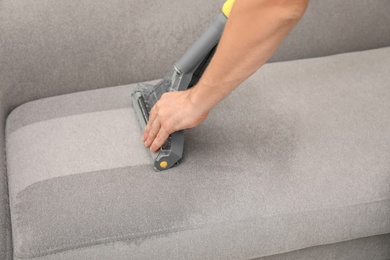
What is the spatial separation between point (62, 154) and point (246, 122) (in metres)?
0.54

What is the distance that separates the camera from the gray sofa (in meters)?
1.43

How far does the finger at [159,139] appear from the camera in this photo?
4.88ft

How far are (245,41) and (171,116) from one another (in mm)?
295

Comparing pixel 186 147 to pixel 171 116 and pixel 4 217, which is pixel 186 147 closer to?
pixel 171 116

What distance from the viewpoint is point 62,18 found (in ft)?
5.90

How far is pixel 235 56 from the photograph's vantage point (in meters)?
1.30

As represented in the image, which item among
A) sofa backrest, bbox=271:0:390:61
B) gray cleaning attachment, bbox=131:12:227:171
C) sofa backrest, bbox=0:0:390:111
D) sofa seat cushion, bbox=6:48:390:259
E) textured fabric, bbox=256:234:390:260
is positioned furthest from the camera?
sofa backrest, bbox=271:0:390:61

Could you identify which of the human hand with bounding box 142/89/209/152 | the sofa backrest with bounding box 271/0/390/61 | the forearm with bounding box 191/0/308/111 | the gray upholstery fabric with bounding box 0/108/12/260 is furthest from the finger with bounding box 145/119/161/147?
the sofa backrest with bounding box 271/0/390/61

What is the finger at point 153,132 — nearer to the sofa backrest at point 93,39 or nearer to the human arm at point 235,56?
the human arm at point 235,56

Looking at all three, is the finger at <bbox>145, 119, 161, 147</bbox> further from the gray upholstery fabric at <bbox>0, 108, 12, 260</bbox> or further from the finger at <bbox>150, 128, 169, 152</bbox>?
the gray upholstery fabric at <bbox>0, 108, 12, 260</bbox>

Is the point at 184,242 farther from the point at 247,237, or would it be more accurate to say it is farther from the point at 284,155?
the point at 284,155

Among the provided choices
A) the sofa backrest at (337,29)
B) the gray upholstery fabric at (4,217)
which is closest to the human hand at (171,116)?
the gray upholstery fabric at (4,217)

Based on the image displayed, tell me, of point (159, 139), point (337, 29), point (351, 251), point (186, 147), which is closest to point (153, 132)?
point (159, 139)

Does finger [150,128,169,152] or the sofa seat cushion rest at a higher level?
finger [150,128,169,152]
